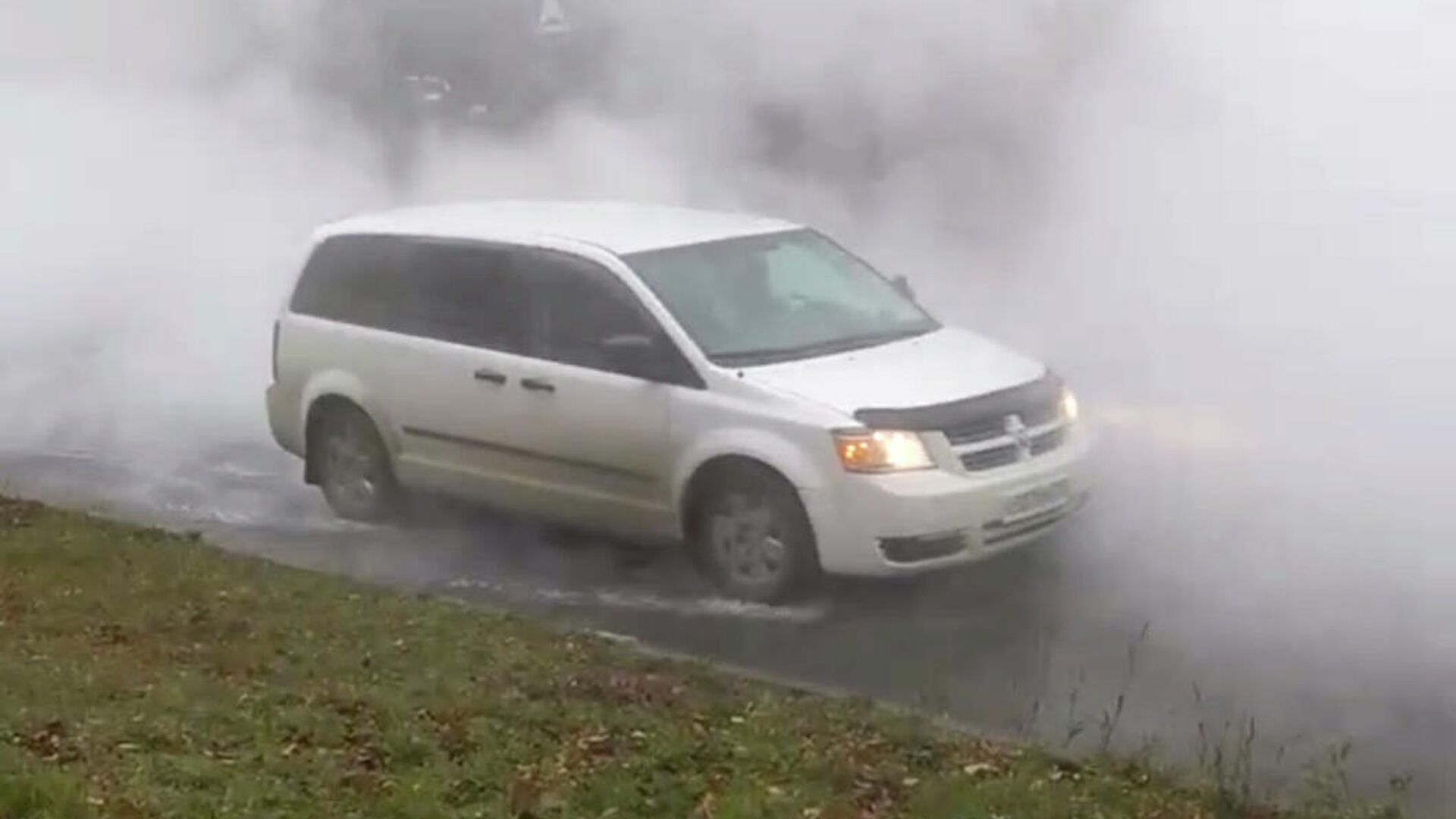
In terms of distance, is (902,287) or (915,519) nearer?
(915,519)

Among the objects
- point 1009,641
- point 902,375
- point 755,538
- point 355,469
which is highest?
point 902,375

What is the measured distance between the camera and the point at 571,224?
31.2 feet

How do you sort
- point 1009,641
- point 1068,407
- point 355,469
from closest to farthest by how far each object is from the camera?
point 1009,641 < point 1068,407 < point 355,469

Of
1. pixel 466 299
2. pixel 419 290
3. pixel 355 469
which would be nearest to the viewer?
pixel 466 299

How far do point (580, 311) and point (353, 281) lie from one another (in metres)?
1.38

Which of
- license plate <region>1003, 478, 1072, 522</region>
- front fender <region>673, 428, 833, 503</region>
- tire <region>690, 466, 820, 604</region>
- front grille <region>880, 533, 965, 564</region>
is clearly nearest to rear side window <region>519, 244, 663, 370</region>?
front fender <region>673, 428, 833, 503</region>

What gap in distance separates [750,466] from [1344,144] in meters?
2.96

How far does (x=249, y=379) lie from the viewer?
13.2 m

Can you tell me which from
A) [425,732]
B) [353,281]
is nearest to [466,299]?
[353,281]

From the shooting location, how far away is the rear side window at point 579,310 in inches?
348

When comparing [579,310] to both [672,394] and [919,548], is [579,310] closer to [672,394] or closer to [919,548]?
[672,394]

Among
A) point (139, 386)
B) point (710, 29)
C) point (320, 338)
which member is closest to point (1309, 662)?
point (320, 338)

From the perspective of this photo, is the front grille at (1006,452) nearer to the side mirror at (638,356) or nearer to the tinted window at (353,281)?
the side mirror at (638,356)

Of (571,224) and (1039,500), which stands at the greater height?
(571,224)
